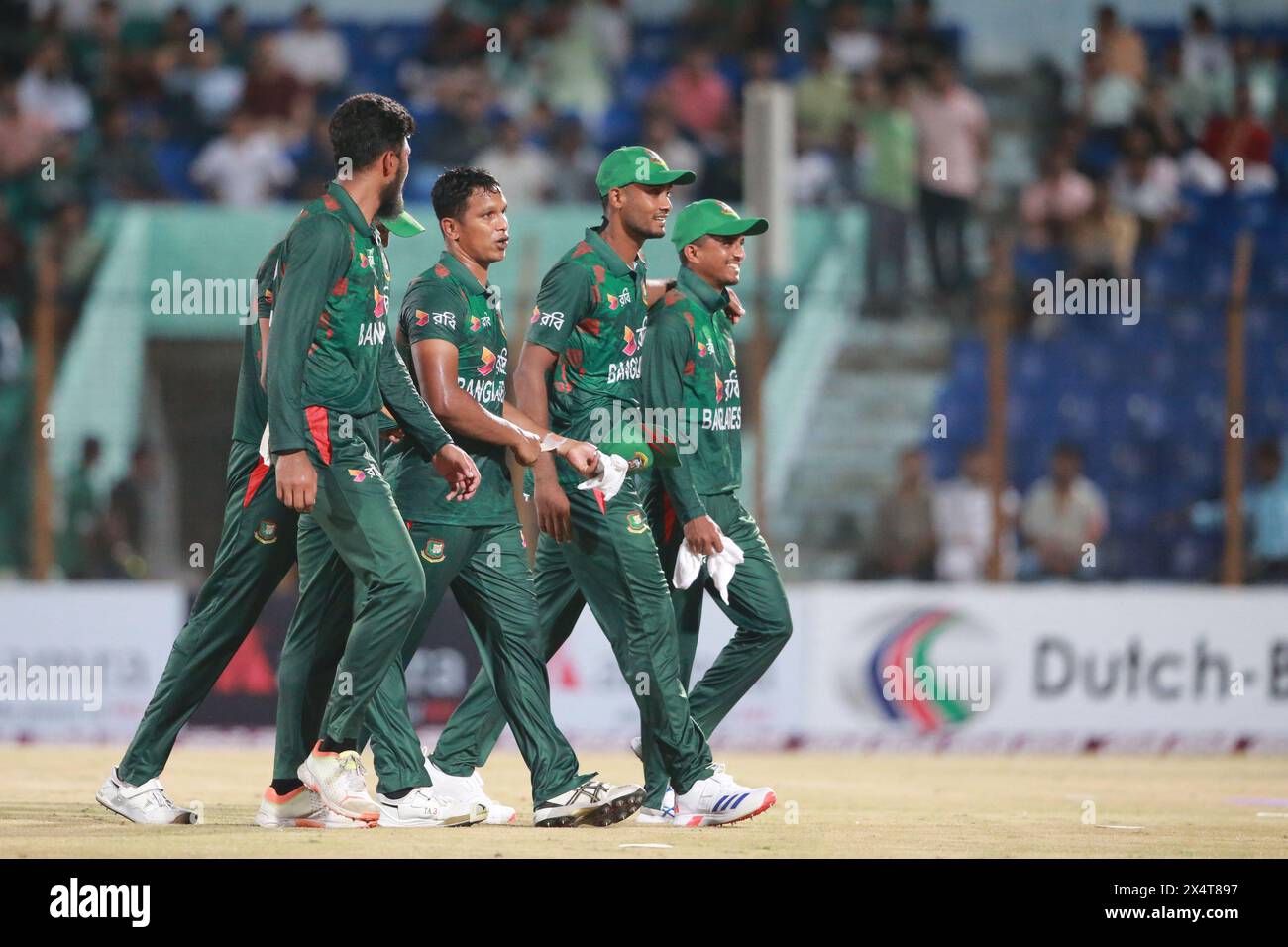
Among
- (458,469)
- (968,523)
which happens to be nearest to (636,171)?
(458,469)

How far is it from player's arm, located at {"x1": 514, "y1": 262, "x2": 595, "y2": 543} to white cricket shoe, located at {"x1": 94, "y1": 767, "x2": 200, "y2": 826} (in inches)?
68.7

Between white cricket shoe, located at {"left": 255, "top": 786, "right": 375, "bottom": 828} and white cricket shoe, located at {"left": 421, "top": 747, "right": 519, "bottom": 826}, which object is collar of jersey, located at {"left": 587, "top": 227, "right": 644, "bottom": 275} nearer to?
white cricket shoe, located at {"left": 421, "top": 747, "right": 519, "bottom": 826}

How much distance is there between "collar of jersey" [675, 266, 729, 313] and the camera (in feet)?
27.5

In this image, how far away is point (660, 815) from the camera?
7.99 m

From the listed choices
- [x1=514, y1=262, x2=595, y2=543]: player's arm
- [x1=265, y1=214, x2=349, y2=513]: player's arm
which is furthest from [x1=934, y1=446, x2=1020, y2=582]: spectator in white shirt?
[x1=265, y1=214, x2=349, y2=513]: player's arm

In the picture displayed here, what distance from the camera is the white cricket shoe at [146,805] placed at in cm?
768

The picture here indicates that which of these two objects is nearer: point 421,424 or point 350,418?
point 350,418

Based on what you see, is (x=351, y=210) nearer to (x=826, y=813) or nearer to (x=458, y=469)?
(x=458, y=469)

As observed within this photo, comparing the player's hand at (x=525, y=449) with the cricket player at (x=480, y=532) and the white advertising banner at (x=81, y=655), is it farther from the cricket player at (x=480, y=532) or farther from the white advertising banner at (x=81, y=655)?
the white advertising banner at (x=81, y=655)

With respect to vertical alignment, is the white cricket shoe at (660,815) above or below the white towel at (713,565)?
below

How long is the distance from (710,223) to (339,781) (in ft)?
9.08

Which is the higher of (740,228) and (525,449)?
(740,228)

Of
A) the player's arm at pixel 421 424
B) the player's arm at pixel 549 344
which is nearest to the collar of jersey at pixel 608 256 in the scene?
the player's arm at pixel 549 344

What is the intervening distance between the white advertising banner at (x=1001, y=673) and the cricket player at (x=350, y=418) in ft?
19.3
